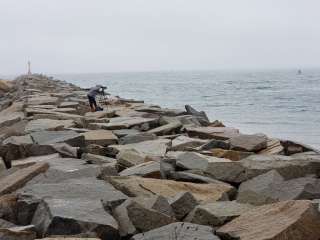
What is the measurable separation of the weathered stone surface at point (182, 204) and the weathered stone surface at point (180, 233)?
16.4 inches

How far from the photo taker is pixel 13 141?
209 inches

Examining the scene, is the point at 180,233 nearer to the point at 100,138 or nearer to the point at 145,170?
the point at 145,170

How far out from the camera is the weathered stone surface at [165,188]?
375 centimetres

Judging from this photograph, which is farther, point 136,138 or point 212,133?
point 212,133

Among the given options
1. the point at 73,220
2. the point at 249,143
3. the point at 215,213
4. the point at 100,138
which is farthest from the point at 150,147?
the point at 73,220

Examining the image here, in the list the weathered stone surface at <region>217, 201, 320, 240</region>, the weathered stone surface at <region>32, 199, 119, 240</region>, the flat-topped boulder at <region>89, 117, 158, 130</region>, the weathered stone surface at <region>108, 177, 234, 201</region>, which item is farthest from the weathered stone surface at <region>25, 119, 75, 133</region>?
the weathered stone surface at <region>217, 201, 320, 240</region>

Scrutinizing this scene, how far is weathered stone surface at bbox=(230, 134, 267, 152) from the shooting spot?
225 inches

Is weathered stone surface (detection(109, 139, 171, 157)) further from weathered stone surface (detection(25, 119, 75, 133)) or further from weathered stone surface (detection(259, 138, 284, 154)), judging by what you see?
weathered stone surface (detection(25, 119, 75, 133))

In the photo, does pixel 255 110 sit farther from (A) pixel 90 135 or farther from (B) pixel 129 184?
(B) pixel 129 184

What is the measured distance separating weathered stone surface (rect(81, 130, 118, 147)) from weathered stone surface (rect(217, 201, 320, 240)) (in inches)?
124

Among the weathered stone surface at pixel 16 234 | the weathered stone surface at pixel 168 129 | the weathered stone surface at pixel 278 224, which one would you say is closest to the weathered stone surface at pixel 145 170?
the weathered stone surface at pixel 278 224

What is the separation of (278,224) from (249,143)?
10.2ft

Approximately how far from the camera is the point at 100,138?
6.06m

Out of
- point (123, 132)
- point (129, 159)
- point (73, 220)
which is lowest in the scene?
point (123, 132)
